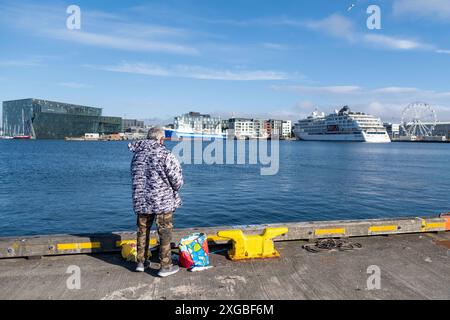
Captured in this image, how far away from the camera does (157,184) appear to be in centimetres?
469

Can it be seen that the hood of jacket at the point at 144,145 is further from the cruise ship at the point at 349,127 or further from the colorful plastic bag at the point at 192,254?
the cruise ship at the point at 349,127

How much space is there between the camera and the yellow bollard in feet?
17.7

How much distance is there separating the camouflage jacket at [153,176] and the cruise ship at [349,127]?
138 metres

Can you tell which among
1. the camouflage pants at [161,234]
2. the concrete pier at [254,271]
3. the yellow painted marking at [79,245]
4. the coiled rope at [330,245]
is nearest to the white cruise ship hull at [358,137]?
the concrete pier at [254,271]

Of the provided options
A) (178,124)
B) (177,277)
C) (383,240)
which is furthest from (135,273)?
(178,124)

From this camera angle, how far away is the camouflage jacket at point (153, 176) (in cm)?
464

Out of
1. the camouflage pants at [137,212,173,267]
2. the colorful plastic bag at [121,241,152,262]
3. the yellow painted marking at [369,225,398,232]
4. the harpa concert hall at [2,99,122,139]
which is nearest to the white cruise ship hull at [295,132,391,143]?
the harpa concert hall at [2,99,122,139]

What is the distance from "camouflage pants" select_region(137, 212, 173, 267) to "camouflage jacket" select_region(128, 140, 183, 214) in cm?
13

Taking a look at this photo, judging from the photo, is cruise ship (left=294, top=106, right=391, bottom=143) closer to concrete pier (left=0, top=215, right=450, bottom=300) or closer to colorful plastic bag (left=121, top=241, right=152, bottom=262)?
concrete pier (left=0, top=215, right=450, bottom=300)

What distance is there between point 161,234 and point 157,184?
2.53ft

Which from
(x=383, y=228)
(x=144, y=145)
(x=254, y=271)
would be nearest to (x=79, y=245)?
(x=144, y=145)
